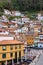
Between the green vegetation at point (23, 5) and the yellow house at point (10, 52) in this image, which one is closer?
the yellow house at point (10, 52)

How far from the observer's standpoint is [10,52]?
17.9 meters

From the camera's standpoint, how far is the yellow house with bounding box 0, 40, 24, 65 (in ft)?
57.5

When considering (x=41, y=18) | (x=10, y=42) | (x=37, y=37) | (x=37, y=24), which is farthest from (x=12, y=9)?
(x=10, y=42)

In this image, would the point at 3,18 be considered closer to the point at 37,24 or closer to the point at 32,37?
the point at 37,24

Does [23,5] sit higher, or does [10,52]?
[23,5]

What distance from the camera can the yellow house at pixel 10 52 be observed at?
17.5 m

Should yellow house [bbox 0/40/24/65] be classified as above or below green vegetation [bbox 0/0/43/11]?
below

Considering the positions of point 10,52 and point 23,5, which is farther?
point 23,5

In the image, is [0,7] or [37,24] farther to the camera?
[0,7]

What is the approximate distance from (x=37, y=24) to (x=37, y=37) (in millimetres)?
9227

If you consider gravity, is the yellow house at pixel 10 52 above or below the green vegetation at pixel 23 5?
below

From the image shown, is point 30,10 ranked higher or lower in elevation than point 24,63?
higher

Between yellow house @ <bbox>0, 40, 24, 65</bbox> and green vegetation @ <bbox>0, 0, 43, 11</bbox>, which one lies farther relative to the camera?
green vegetation @ <bbox>0, 0, 43, 11</bbox>

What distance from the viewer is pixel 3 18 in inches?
1673
